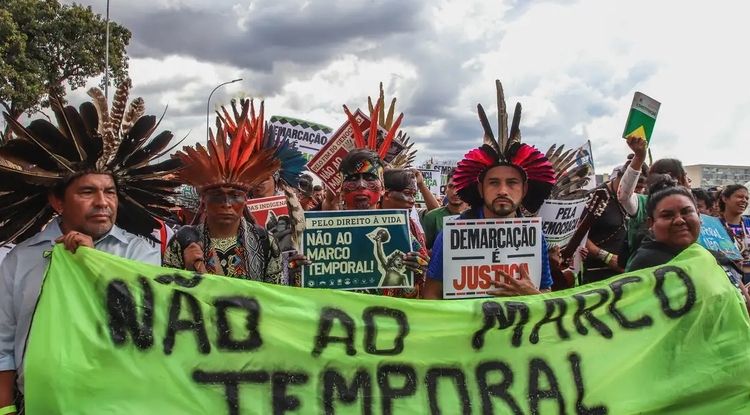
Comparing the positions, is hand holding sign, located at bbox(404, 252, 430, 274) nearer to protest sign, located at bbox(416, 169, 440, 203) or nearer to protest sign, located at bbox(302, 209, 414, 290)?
protest sign, located at bbox(302, 209, 414, 290)

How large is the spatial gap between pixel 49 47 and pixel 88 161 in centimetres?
2291

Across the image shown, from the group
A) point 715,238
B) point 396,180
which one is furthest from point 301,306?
point 715,238

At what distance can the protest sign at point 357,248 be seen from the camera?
12.4ft

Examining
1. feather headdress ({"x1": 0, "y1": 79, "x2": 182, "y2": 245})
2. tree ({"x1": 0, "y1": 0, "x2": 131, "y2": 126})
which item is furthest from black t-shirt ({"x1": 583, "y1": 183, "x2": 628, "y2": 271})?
tree ({"x1": 0, "y1": 0, "x2": 131, "y2": 126})

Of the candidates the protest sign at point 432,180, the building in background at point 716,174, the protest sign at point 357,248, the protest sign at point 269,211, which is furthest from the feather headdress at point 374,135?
the building in background at point 716,174

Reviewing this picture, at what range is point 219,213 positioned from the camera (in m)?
3.73

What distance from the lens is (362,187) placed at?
4.37 meters

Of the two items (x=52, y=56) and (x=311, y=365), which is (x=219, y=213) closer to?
(x=311, y=365)

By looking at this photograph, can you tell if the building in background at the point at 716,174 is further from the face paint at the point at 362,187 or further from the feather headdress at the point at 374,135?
the face paint at the point at 362,187

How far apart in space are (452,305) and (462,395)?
0.45 m

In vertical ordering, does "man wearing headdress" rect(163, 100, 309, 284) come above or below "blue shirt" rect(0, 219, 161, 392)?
above

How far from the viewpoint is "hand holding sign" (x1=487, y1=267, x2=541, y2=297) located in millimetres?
3469

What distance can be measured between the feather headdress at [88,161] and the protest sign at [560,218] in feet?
9.80

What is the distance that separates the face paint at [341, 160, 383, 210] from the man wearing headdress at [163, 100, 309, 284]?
1.84ft
